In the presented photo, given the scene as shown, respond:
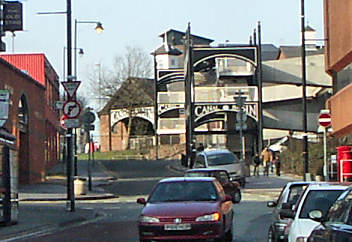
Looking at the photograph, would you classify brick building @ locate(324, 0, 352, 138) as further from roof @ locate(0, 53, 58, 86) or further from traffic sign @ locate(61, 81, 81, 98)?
roof @ locate(0, 53, 58, 86)

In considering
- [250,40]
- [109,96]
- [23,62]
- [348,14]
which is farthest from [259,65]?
[109,96]

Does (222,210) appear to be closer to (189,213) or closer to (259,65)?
(189,213)

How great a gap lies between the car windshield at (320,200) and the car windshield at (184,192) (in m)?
4.49

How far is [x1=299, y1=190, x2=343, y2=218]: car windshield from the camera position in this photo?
11.9 m

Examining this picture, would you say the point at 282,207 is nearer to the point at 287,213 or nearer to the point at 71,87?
the point at 287,213

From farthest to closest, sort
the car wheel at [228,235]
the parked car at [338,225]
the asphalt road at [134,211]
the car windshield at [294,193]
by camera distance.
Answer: the asphalt road at [134,211], the car wheel at [228,235], the car windshield at [294,193], the parked car at [338,225]

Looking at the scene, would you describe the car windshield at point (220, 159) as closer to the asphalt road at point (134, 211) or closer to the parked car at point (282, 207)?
the asphalt road at point (134, 211)

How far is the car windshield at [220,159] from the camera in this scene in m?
39.2

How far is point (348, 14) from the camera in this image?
30.0 metres

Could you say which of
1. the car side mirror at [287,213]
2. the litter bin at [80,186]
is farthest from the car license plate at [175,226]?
the litter bin at [80,186]

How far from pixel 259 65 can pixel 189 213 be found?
4433cm

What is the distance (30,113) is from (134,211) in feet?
64.0

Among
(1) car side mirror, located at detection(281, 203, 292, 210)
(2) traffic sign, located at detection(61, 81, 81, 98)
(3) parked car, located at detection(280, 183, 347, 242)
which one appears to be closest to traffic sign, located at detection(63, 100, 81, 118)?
(2) traffic sign, located at detection(61, 81, 81, 98)

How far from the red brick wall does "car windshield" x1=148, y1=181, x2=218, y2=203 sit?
2209 cm
